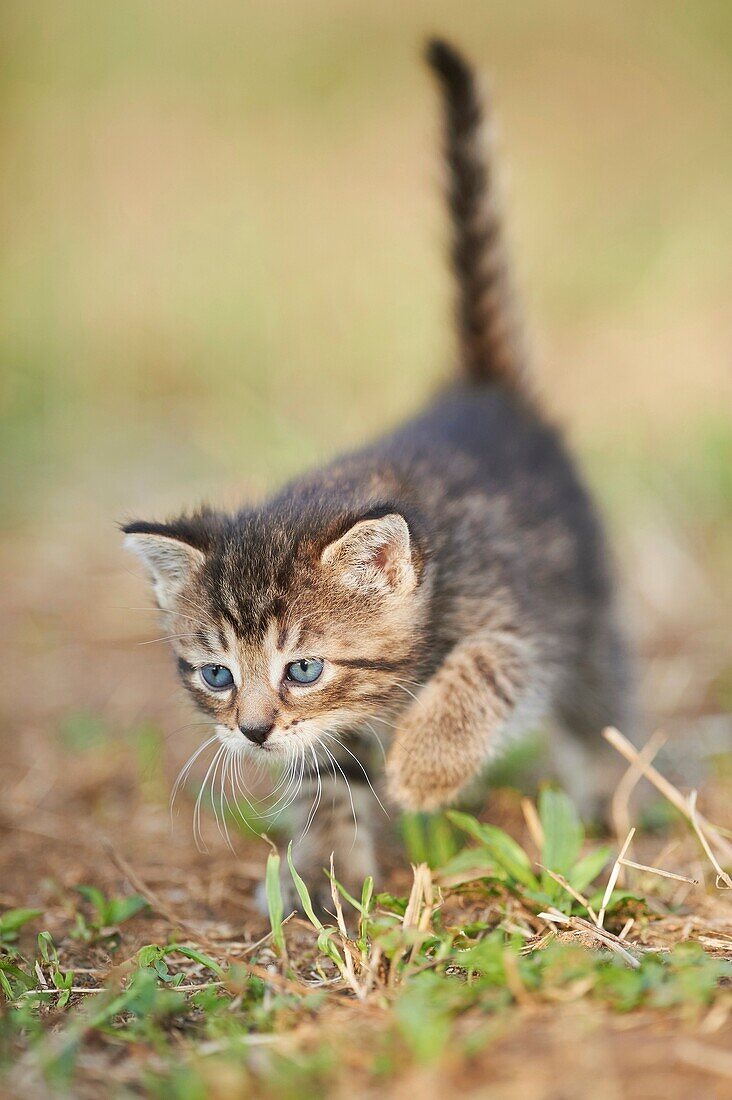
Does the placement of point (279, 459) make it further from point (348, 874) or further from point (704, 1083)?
point (704, 1083)

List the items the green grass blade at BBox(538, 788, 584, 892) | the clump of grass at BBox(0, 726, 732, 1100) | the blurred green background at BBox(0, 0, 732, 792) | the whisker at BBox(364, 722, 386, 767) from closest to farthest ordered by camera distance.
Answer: the clump of grass at BBox(0, 726, 732, 1100) → the green grass blade at BBox(538, 788, 584, 892) → the whisker at BBox(364, 722, 386, 767) → the blurred green background at BBox(0, 0, 732, 792)

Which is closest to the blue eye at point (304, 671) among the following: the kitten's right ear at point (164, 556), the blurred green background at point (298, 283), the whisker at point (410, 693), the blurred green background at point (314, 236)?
the whisker at point (410, 693)

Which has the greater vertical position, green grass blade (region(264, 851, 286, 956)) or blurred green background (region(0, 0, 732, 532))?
blurred green background (region(0, 0, 732, 532))

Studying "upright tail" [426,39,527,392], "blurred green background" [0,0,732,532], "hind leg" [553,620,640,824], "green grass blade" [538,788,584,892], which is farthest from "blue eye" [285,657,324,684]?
"upright tail" [426,39,527,392]


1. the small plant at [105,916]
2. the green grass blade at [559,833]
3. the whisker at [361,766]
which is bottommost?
the small plant at [105,916]

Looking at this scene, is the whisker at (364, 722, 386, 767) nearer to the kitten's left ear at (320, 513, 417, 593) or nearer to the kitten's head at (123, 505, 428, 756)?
the kitten's head at (123, 505, 428, 756)

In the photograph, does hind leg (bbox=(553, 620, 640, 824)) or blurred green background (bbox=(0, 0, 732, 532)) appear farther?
blurred green background (bbox=(0, 0, 732, 532))

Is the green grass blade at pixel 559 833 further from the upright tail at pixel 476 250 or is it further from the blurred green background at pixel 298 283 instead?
the upright tail at pixel 476 250

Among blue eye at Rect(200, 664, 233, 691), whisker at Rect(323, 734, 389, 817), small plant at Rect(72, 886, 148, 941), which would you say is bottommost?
small plant at Rect(72, 886, 148, 941)

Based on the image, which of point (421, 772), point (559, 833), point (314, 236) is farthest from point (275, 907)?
point (314, 236)
